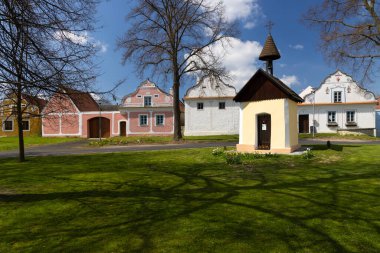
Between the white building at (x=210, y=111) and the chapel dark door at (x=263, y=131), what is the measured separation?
729 inches

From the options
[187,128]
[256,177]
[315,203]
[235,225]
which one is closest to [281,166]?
[256,177]

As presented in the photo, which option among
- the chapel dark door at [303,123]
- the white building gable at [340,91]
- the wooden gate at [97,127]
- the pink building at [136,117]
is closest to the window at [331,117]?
the white building gable at [340,91]

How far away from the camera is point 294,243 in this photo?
4.47m

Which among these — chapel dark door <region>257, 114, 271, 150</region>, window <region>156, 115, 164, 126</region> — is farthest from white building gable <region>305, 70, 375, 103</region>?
chapel dark door <region>257, 114, 271, 150</region>

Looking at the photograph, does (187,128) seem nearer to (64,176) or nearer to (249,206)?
(64,176)

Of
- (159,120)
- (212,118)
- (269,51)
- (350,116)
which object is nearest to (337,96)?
(350,116)

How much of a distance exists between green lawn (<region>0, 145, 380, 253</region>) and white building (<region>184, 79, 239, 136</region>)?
2430 cm

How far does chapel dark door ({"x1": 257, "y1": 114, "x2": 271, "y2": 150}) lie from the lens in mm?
16109

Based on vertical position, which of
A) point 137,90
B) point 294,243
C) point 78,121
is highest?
point 137,90

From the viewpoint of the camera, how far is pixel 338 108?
114 ft

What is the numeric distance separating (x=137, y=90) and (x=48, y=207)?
3179 cm

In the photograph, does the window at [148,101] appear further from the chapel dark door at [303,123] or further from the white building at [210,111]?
the chapel dark door at [303,123]

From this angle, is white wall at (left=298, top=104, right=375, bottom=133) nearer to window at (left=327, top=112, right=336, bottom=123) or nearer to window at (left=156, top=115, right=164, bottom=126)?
window at (left=327, top=112, right=336, bottom=123)

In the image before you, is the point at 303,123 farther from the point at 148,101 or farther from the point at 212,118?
the point at 148,101
